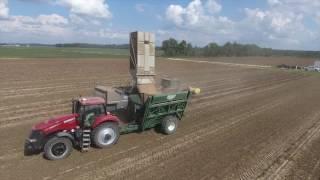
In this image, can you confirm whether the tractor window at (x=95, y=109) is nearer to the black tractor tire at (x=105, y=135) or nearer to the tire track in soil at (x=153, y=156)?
the black tractor tire at (x=105, y=135)

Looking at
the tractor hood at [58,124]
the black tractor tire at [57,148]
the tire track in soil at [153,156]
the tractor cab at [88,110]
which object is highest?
the tractor cab at [88,110]

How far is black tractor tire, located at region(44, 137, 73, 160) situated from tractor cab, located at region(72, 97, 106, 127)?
77cm

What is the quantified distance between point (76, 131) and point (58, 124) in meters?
0.61

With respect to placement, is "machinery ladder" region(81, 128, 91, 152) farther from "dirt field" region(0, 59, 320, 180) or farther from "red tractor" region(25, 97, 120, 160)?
"dirt field" region(0, 59, 320, 180)

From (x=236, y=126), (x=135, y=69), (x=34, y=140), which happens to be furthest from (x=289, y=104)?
(x=34, y=140)

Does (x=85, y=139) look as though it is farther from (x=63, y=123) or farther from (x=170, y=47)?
(x=170, y=47)

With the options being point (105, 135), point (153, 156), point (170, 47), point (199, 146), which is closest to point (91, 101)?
point (105, 135)

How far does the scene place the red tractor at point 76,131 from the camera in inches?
397

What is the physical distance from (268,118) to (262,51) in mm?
130596

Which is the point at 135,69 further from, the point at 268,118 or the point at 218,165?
the point at 268,118

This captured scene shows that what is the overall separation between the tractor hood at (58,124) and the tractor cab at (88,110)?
200 mm

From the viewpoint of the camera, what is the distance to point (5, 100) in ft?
61.9

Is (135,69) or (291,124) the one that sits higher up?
(135,69)

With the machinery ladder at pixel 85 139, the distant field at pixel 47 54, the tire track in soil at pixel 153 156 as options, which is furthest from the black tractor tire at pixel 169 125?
the distant field at pixel 47 54
